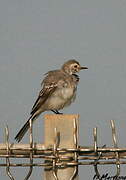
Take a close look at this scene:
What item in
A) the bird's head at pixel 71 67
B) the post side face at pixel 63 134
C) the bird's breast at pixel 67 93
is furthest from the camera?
the bird's head at pixel 71 67

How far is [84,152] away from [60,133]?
0.23 meters

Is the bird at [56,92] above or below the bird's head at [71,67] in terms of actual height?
below

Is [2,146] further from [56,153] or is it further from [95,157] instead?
[95,157]

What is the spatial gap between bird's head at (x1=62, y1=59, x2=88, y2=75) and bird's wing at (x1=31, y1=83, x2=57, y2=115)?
74 centimetres

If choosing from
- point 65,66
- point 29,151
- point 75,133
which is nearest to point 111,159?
point 75,133

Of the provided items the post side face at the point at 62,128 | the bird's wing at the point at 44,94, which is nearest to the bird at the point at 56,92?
the bird's wing at the point at 44,94

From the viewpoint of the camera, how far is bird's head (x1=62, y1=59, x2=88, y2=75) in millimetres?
10271

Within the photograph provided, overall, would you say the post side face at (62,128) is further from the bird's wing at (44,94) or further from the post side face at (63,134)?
the bird's wing at (44,94)

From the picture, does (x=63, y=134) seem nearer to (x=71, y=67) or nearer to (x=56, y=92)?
(x=56, y=92)

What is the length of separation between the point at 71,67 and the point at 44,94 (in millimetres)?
978

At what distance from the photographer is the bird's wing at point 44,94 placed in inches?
376

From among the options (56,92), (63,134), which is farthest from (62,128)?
(56,92)

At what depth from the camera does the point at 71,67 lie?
10.4m

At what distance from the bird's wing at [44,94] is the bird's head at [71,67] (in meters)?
0.74
